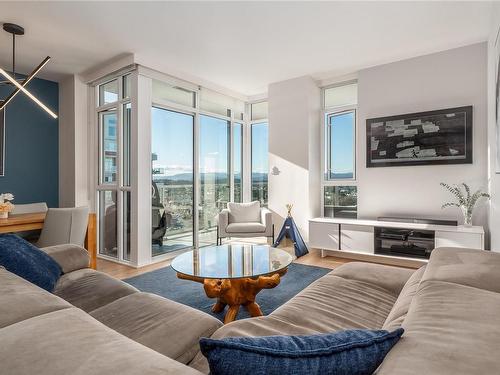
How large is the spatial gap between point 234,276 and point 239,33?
8.39 ft

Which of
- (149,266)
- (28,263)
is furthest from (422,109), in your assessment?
(28,263)

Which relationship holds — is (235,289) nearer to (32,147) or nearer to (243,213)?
(243,213)

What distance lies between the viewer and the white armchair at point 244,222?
4383mm

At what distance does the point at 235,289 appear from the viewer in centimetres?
224

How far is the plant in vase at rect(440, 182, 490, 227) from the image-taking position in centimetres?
332

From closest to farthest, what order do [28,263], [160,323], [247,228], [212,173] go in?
[160,323]
[28,263]
[247,228]
[212,173]

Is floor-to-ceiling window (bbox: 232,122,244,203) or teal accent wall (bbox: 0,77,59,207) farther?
floor-to-ceiling window (bbox: 232,122,244,203)

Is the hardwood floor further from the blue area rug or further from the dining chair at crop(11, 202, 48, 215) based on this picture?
the dining chair at crop(11, 202, 48, 215)

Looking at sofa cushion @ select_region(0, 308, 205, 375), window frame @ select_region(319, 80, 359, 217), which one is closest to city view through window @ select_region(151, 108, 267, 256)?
window frame @ select_region(319, 80, 359, 217)

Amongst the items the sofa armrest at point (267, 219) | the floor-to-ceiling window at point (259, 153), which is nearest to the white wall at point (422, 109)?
the sofa armrest at point (267, 219)

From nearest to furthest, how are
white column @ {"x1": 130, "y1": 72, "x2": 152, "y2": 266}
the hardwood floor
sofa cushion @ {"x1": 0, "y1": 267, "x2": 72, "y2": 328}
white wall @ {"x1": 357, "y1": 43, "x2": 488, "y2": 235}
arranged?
sofa cushion @ {"x1": 0, "y1": 267, "x2": 72, "y2": 328}
white wall @ {"x1": 357, "y1": 43, "x2": 488, "y2": 235}
the hardwood floor
white column @ {"x1": 130, "y1": 72, "x2": 152, "y2": 266}

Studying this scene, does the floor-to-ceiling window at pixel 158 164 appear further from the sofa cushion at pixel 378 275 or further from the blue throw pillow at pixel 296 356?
the blue throw pillow at pixel 296 356

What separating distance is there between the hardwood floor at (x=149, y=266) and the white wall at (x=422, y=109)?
2.65 feet

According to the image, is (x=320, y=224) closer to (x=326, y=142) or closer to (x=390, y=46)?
(x=326, y=142)
